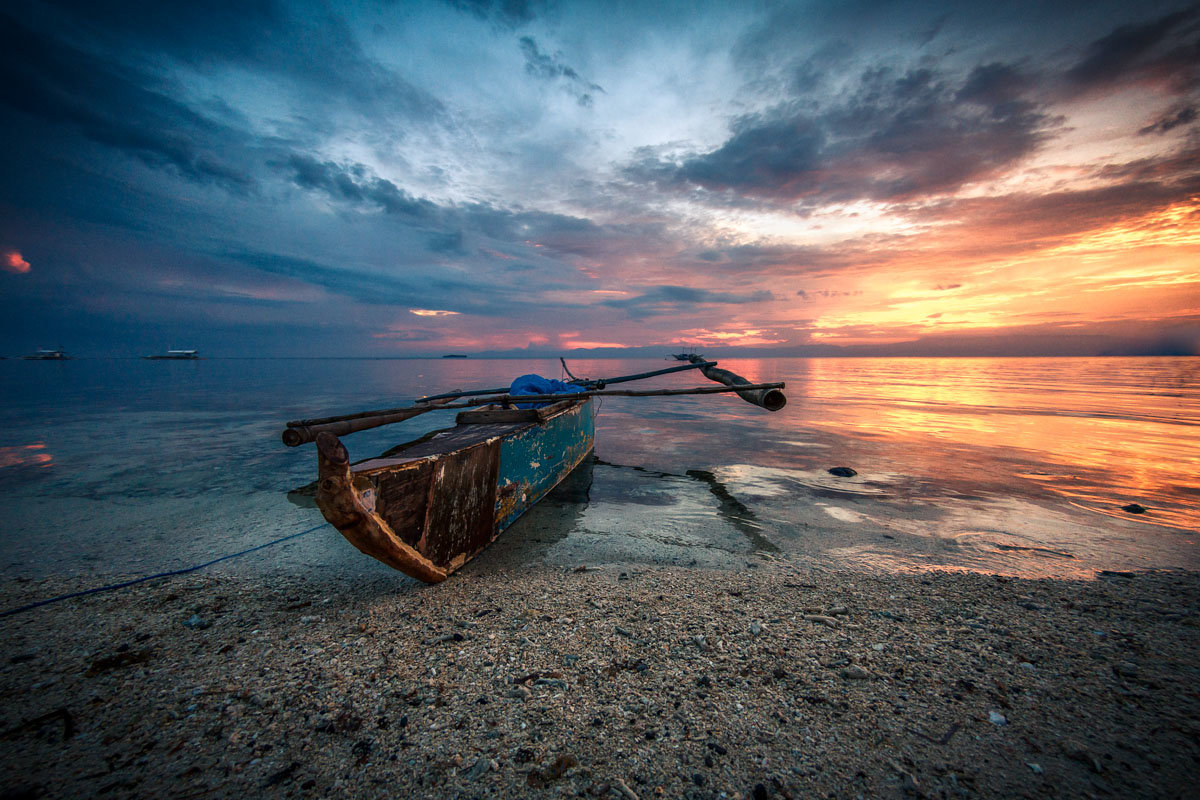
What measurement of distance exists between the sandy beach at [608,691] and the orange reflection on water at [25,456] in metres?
8.84

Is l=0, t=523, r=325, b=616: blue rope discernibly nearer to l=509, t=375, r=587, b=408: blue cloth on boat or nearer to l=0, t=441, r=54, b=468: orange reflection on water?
l=509, t=375, r=587, b=408: blue cloth on boat

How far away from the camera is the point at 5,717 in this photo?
272 cm

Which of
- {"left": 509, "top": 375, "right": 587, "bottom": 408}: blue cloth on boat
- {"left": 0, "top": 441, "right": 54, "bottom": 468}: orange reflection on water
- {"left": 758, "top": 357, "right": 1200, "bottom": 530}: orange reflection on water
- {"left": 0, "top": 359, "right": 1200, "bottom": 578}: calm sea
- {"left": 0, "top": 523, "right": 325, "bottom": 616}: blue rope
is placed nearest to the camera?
{"left": 0, "top": 523, "right": 325, "bottom": 616}: blue rope

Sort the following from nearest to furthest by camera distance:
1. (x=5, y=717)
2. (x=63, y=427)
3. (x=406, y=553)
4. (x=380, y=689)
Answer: (x=5, y=717) → (x=380, y=689) → (x=406, y=553) → (x=63, y=427)

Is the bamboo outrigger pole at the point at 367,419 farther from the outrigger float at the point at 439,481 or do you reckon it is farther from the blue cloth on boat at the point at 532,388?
the blue cloth on boat at the point at 532,388

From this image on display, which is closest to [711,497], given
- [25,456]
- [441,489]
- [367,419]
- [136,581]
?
[441,489]

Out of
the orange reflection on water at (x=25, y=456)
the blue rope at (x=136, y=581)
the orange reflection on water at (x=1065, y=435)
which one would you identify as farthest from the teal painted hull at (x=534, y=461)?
the orange reflection on water at (x=25, y=456)

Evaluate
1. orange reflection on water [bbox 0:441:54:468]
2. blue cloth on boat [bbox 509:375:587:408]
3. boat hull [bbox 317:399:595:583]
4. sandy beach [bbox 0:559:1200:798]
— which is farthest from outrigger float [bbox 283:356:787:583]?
orange reflection on water [bbox 0:441:54:468]

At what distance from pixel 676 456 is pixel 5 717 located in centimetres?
1127

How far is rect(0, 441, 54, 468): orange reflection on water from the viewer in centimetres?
948

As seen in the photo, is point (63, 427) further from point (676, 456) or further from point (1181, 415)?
point (1181, 415)

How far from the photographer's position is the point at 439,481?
413 cm

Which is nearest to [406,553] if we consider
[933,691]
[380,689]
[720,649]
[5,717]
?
[380,689]

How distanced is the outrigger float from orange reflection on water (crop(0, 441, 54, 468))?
1005 centimetres
